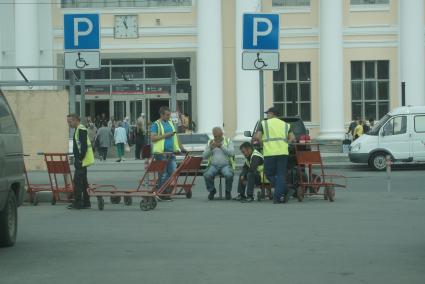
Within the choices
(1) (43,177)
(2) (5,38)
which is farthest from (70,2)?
(1) (43,177)

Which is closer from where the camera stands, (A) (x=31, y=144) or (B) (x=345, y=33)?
(A) (x=31, y=144)

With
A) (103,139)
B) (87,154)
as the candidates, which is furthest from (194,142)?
(87,154)

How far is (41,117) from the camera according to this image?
19.6 metres

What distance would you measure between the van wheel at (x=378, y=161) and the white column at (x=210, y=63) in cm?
1143

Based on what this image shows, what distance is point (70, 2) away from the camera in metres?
42.8

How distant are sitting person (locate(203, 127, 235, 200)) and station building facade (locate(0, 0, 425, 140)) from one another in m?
21.4

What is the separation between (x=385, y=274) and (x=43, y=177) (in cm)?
1892

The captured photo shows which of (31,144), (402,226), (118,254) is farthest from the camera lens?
(31,144)

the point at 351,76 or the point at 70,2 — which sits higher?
the point at 70,2

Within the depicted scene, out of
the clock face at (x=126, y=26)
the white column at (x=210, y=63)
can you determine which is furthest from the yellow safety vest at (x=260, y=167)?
the clock face at (x=126, y=26)

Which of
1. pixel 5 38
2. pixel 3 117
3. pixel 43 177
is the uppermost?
pixel 5 38

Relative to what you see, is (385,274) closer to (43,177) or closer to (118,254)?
(118,254)

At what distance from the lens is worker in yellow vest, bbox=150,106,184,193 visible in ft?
63.0

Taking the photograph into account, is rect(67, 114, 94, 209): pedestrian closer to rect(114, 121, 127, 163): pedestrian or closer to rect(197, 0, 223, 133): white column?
rect(114, 121, 127, 163): pedestrian
